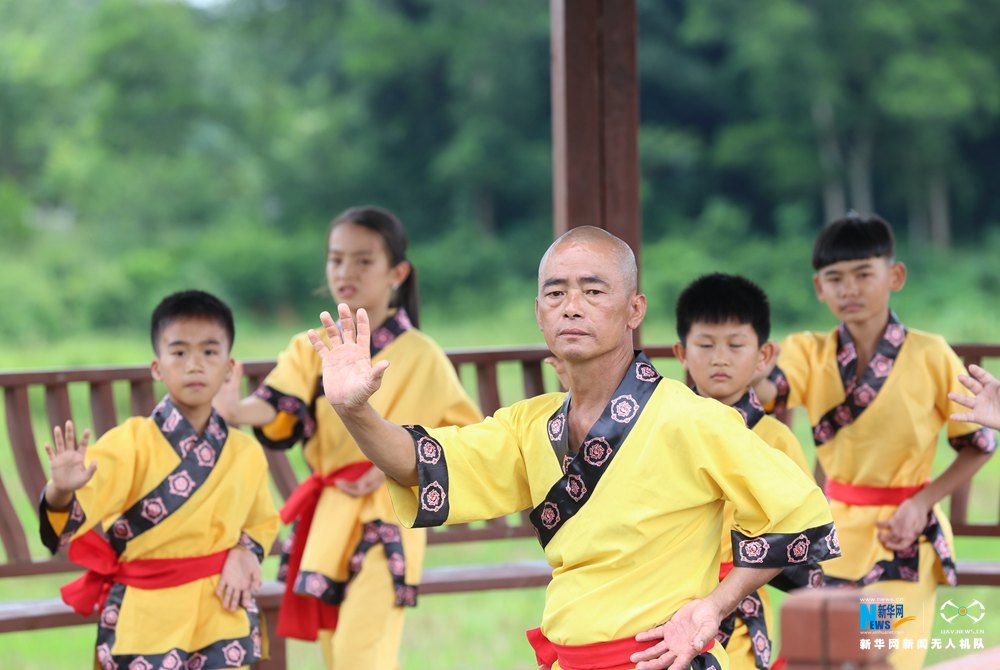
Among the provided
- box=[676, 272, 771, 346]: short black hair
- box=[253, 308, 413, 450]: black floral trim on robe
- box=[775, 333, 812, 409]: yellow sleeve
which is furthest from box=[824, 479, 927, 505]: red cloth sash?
box=[253, 308, 413, 450]: black floral trim on robe

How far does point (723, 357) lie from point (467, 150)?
57.1ft

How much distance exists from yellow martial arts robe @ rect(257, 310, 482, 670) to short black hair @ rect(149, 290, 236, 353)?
428mm

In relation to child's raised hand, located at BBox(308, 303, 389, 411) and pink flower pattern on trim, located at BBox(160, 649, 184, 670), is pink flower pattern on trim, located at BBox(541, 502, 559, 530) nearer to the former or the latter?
child's raised hand, located at BBox(308, 303, 389, 411)

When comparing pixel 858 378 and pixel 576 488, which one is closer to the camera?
pixel 576 488

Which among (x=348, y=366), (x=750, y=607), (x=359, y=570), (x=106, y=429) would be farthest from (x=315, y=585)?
(x=348, y=366)

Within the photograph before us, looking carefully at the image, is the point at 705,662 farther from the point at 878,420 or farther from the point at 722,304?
the point at 878,420

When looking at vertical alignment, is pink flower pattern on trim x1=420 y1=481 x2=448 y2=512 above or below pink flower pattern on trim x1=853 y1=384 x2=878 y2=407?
below

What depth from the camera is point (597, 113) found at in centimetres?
463

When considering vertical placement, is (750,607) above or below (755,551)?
below

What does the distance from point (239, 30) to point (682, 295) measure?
67.2 ft

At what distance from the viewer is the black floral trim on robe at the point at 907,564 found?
3.98 m

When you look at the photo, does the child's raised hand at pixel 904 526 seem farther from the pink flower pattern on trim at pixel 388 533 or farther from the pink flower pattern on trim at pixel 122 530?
the pink flower pattern on trim at pixel 122 530

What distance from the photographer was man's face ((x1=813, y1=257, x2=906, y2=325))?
4102 millimetres

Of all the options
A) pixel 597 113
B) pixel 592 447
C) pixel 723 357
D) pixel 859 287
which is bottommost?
pixel 592 447
